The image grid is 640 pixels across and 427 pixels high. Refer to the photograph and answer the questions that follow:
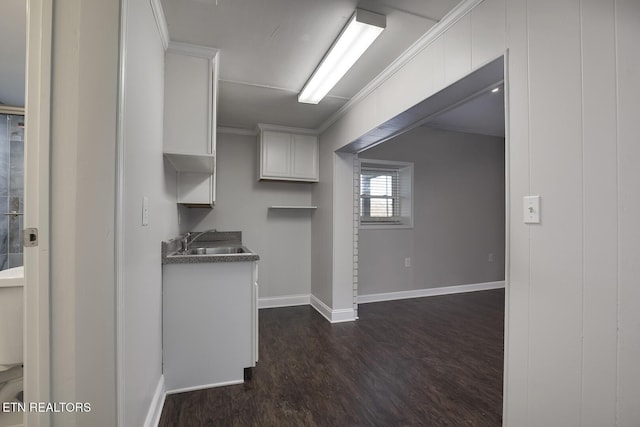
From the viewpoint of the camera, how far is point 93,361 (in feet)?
3.10

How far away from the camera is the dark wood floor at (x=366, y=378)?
1.69 metres

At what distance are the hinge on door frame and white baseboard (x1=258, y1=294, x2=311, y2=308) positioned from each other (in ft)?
10.4

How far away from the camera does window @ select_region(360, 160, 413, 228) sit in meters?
4.18

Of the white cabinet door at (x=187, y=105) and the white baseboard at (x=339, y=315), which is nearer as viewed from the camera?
the white cabinet door at (x=187, y=105)

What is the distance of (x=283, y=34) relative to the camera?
72.5 inches

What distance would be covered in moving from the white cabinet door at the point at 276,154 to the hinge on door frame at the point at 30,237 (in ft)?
9.00

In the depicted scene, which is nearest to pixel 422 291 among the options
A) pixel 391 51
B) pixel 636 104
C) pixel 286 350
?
pixel 286 350

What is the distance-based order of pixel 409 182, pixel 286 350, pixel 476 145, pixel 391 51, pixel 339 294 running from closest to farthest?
pixel 391 51 < pixel 286 350 < pixel 339 294 < pixel 409 182 < pixel 476 145

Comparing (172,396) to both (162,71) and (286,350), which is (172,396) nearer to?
(286,350)

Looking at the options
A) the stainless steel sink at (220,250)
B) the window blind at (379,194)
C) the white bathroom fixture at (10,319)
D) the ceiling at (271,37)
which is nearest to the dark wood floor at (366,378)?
the white bathroom fixture at (10,319)

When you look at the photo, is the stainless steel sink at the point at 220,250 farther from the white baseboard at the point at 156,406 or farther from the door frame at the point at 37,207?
the door frame at the point at 37,207

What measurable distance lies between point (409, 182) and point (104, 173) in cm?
390

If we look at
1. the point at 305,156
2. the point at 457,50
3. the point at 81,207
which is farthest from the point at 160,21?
the point at 305,156

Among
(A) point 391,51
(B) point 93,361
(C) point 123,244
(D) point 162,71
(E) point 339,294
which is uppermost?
(A) point 391,51
